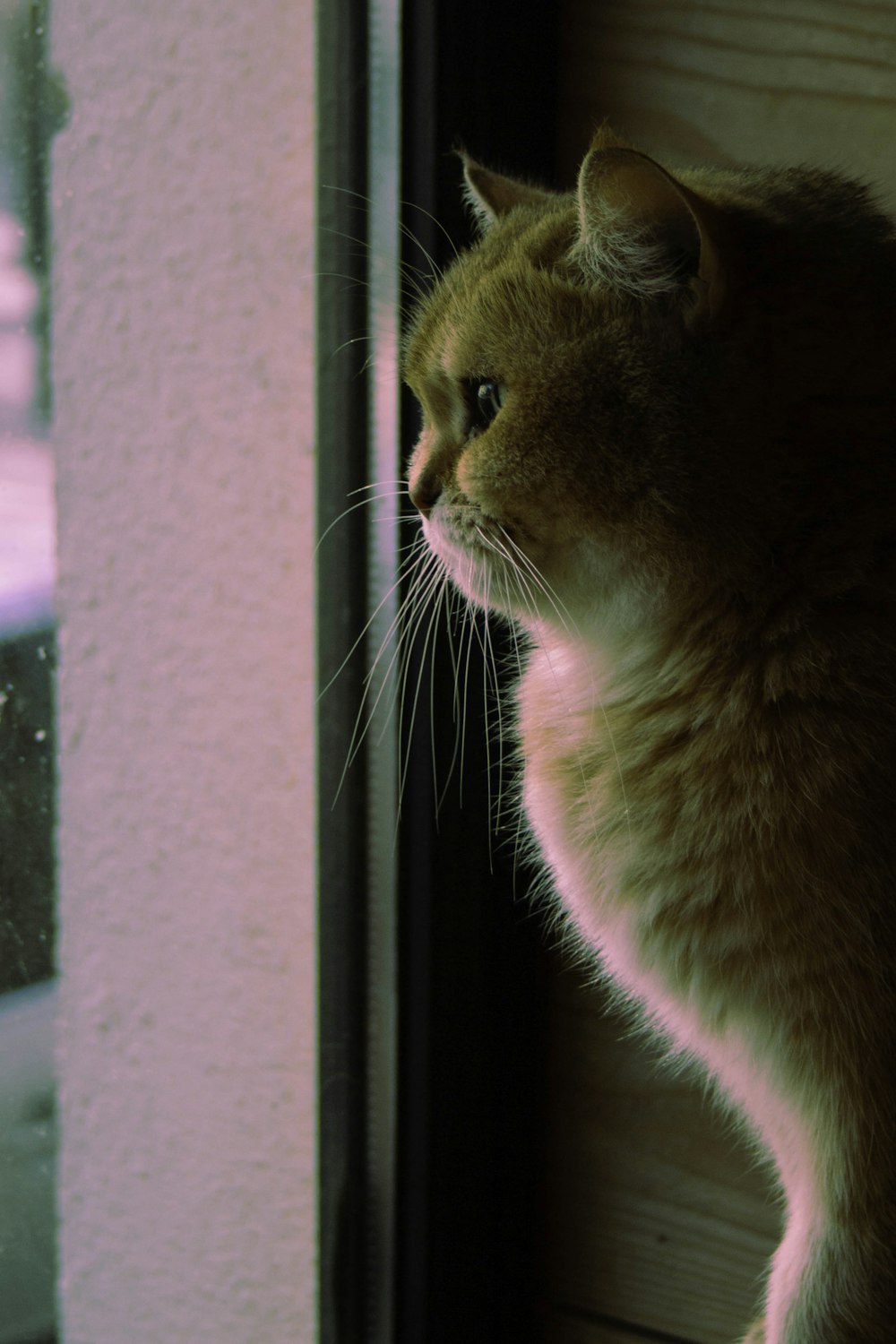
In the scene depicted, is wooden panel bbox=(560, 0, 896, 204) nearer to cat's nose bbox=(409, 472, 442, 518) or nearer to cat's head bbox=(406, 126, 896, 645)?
cat's head bbox=(406, 126, 896, 645)

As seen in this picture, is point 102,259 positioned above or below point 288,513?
above

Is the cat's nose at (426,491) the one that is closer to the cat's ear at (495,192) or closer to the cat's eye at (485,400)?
the cat's eye at (485,400)

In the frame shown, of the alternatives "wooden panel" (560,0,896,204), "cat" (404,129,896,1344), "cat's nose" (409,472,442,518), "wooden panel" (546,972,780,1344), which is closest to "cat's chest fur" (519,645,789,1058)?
"cat" (404,129,896,1344)

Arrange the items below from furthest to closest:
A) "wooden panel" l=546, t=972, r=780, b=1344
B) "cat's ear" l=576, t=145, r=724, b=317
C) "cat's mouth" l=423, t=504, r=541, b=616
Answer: "wooden panel" l=546, t=972, r=780, b=1344, "cat's mouth" l=423, t=504, r=541, b=616, "cat's ear" l=576, t=145, r=724, b=317

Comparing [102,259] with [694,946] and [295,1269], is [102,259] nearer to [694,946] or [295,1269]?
[694,946]

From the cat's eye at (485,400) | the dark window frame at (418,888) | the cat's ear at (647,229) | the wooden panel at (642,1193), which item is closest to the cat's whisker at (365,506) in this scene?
the dark window frame at (418,888)

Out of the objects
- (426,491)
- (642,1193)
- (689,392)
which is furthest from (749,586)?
(642,1193)

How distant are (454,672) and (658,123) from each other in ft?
1.42

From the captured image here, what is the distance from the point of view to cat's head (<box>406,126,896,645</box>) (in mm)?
659

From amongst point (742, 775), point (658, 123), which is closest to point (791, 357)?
point (742, 775)

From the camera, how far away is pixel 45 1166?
0.89 m

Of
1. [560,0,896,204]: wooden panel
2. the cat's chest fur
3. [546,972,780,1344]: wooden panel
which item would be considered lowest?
[546,972,780,1344]: wooden panel

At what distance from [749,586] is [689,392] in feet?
0.36

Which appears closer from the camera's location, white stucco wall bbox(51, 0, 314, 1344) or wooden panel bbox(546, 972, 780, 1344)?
white stucco wall bbox(51, 0, 314, 1344)
